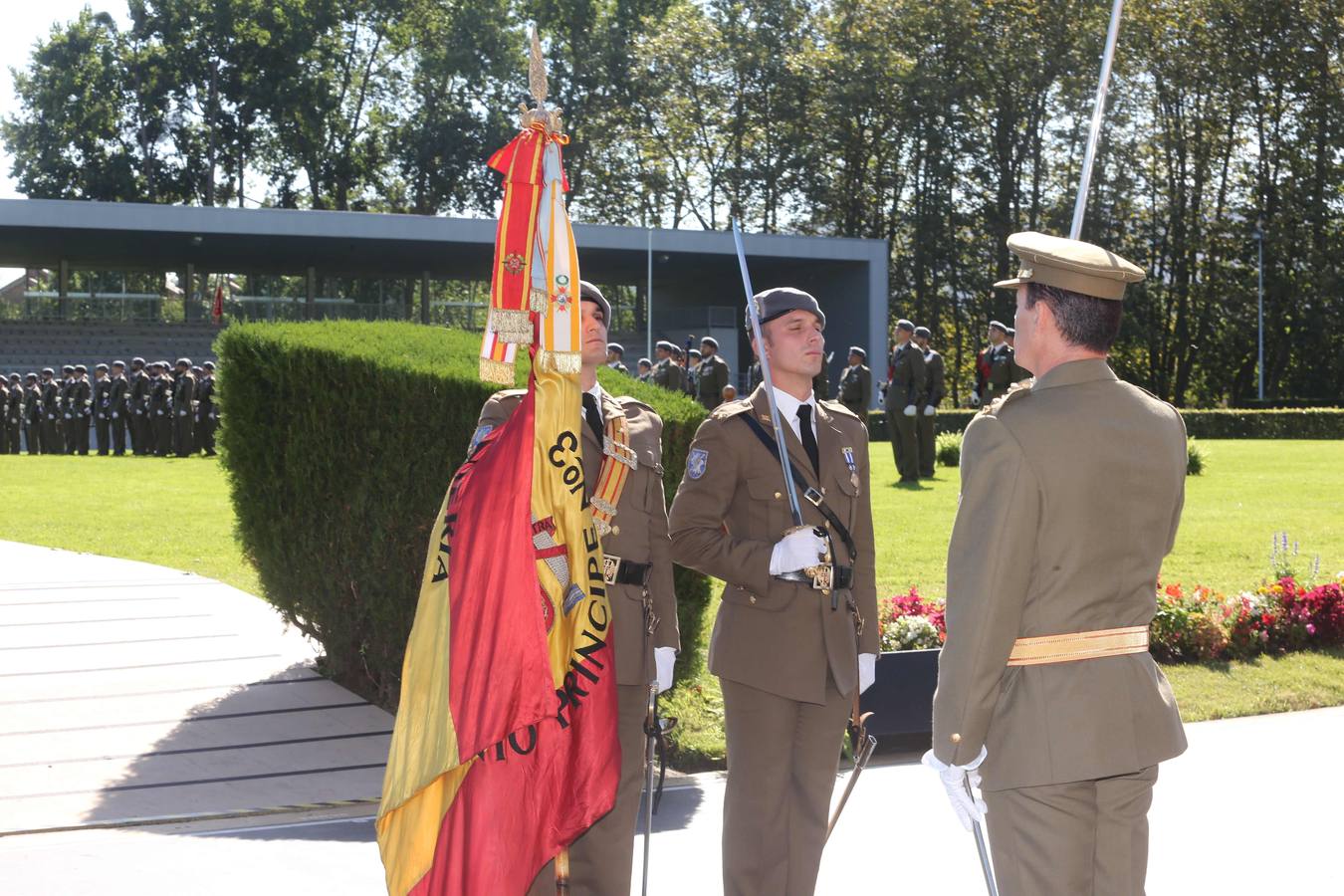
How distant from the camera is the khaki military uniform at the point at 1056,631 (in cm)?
323

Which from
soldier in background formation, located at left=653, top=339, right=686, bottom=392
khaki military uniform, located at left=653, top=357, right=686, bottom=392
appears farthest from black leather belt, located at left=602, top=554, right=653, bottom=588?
khaki military uniform, located at left=653, top=357, right=686, bottom=392

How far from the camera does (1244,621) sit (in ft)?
30.5

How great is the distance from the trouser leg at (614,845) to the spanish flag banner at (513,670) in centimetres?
20

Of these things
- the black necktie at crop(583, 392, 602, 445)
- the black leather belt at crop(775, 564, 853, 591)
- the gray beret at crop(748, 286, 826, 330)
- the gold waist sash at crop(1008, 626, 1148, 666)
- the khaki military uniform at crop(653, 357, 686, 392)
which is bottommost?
the khaki military uniform at crop(653, 357, 686, 392)

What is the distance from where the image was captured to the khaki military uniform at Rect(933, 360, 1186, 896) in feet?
10.6

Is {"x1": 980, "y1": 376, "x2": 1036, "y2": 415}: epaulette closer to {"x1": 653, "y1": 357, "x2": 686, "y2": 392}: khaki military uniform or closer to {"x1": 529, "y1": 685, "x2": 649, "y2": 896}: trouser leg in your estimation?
{"x1": 529, "y1": 685, "x2": 649, "y2": 896}: trouser leg

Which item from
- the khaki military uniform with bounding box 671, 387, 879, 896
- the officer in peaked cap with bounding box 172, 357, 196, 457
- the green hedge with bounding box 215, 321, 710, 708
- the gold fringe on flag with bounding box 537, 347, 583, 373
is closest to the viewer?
the gold fringe on flag with bounding box 537, 347, 583, 373

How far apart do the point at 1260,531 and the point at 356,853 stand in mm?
10859

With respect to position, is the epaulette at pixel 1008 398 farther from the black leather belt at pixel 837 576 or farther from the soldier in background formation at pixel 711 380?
the soldier in background formation at pixel 711 380

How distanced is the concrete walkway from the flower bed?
11.3 ft

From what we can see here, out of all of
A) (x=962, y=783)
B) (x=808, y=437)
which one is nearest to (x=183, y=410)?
(x=808, y=437)

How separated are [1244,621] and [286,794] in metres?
6.23

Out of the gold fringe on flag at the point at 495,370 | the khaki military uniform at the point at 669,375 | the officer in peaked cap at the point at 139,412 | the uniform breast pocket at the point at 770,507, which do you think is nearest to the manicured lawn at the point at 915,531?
the uniform breast pocket at the point at 770,507

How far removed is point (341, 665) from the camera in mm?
7992
